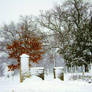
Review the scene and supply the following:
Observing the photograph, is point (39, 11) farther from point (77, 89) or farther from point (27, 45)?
point (77, 89)

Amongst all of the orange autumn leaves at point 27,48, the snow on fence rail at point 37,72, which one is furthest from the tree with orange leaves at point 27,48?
the snow on fence rail at point 37,72

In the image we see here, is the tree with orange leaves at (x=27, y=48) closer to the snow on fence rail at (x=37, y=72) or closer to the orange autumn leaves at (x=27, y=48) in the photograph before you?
the orange autumn leaves at (x=27, y=48)

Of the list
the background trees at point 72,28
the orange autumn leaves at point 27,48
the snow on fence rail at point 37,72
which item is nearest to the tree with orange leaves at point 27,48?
the orange autumn leaves at point 27,48

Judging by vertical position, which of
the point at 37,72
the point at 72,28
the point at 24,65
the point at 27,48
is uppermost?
the point at 72,28

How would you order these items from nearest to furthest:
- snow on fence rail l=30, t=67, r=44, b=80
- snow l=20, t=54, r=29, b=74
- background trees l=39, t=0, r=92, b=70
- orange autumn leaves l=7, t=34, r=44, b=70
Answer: snow on fence rail l=30, t=67, r=44, b=80
snow l=20, t=54, r=29, b=74
background trees l=39, t=0, r=92, b=70
orange autumn leaves l=7, t=34, r=44, b=70

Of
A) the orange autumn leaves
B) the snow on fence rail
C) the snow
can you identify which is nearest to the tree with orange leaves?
the orange autumn leaves

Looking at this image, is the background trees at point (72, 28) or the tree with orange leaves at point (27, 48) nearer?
the background trees at point (72, 28)

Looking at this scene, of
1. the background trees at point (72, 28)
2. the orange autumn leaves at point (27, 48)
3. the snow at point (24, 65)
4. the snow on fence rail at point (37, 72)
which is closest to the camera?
the snow on fence rail at point (37, 72)

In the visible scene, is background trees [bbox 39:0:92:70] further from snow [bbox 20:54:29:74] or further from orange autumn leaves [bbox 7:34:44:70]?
snow [bbox 20:54:29:74]

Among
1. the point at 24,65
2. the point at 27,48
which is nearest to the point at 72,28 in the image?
the point at 27,48

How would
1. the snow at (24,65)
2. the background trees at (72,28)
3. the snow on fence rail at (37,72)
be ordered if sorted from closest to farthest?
the snow on fence rail at (37,72) → the snow at (24,65) → the background trees at (72,28)

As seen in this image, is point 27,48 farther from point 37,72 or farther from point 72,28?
point 37,72

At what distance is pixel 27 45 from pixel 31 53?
4.13 ft

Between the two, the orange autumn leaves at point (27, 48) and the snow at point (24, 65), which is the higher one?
the orange autumn leaves at point (27, 48)
